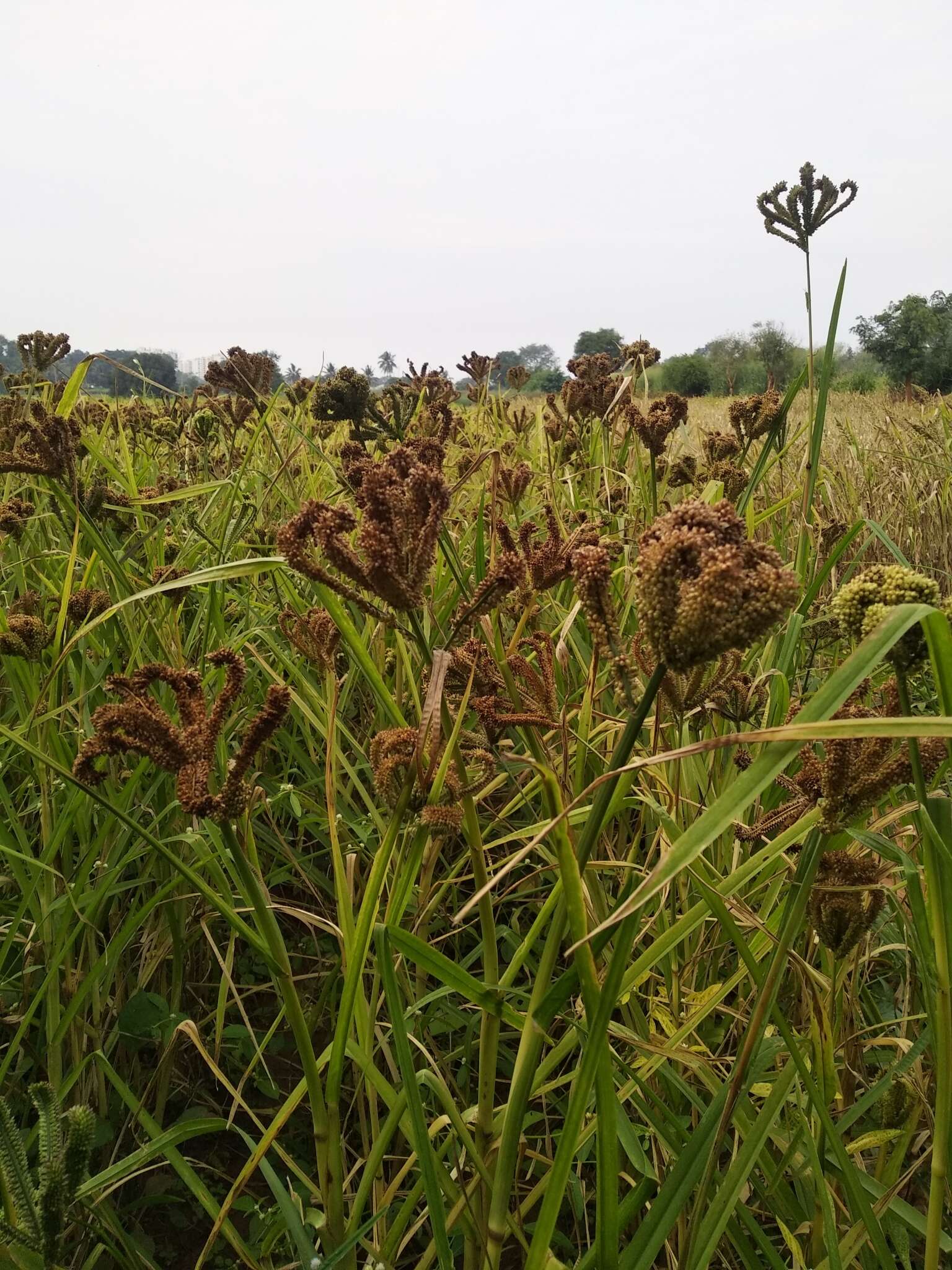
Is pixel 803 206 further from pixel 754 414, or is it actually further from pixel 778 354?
pixel 778 354

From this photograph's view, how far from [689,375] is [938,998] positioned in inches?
1648

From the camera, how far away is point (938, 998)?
0.71 m

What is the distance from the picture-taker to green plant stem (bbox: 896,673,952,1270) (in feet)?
2.20

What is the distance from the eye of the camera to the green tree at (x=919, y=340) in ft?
146

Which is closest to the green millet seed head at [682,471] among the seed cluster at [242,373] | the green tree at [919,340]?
the seed cluster at [242,373]

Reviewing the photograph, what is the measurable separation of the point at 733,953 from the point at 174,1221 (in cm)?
108

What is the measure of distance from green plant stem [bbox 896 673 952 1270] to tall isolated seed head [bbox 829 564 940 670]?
2 cm

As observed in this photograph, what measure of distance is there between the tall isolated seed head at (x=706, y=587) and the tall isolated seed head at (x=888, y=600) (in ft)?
0.42

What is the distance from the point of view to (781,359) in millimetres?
28453

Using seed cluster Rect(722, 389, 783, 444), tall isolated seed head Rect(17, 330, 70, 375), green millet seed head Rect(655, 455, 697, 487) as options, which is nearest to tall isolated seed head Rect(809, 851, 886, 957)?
seed cluster Rect(722, 389, 783, 444)

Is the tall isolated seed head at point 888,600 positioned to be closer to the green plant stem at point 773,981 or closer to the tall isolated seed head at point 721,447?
the green plant stem at point 773,981

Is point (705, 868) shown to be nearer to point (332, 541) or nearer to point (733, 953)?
point (733, 953)

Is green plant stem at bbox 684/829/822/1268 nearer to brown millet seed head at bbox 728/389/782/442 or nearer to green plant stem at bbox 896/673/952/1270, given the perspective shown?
green plant stem at bbox 896/673/952/1270

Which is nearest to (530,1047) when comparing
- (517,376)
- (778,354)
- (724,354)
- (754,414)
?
(754,414)
